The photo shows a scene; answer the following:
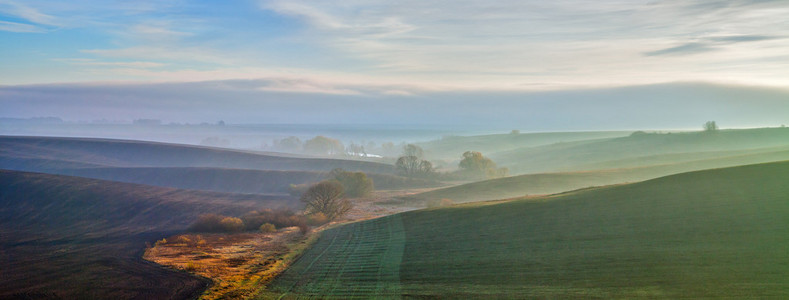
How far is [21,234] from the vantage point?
142 feet

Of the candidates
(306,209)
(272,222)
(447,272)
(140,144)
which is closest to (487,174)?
(306,209)

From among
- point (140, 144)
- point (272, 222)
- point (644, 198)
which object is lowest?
point (272, 222)

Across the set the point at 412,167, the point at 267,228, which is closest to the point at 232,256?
the point at 267,228

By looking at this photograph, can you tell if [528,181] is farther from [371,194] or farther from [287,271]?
[287,271]

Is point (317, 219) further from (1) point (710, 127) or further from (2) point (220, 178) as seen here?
(1) point (710, 127)

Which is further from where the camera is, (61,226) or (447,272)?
(61,226)

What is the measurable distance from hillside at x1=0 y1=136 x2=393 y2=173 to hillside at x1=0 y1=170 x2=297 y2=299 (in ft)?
204

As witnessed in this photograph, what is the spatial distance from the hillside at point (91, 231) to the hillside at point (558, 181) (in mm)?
33000

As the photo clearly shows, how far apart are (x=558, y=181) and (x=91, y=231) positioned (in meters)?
82.3

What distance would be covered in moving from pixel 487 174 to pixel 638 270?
10677 cm

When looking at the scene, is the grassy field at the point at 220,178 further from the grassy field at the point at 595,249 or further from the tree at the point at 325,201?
the grassy field at the point at 595,249

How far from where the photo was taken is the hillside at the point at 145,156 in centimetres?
12688

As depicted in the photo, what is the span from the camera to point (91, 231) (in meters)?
46.1

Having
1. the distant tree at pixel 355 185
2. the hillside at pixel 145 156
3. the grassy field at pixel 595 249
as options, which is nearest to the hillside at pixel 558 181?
the distant tree at pixel 355 185
